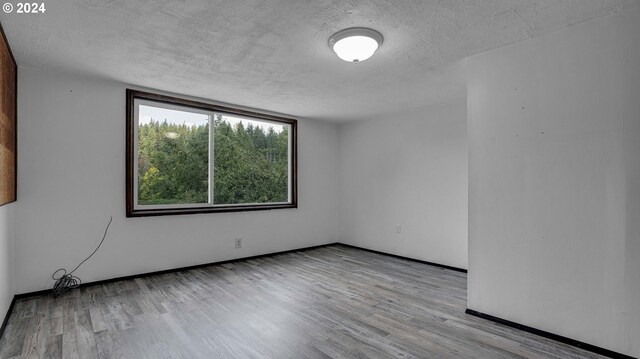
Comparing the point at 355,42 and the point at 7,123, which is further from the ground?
the point at 355,42

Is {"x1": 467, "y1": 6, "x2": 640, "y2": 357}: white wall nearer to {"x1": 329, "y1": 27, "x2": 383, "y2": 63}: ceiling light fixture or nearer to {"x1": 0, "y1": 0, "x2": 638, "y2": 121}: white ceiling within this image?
{"x1": 0, "y1": 0, "x2": 638, "y2": 121}: white ceiling

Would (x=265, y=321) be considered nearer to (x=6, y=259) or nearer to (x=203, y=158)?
(x=6, y=259)

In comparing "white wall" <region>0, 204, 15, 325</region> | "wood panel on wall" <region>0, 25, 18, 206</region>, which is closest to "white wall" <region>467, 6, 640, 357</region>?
"wood panel on wall" <region>0, 25, 18, 206</region>

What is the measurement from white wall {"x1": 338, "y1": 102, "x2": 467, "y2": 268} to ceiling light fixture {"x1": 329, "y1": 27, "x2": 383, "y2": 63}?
239 cm

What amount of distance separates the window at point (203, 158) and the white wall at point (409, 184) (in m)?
1.21

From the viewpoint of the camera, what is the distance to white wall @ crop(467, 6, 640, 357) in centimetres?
205

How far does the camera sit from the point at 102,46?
2594mm

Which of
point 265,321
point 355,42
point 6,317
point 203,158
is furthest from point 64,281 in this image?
point 355,42

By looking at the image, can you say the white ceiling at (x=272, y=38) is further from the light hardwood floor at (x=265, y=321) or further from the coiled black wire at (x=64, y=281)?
the light hardwood floor at (x=265, y=321)

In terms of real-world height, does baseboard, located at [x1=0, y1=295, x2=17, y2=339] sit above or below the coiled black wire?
below

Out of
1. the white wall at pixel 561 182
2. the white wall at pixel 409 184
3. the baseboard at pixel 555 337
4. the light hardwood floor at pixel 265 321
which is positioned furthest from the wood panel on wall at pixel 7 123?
the white wall at pixel 409 184

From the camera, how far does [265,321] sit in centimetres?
262

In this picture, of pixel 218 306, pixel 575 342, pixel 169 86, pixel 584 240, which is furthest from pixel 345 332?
pixel 169 86

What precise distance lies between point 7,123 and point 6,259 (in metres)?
1.16
